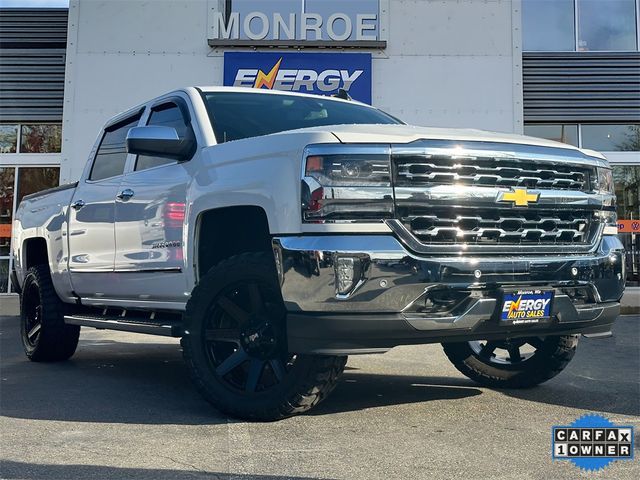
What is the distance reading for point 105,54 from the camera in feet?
43.1

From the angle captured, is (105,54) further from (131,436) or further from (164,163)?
(131,436)

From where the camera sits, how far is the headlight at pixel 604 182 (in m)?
3.93

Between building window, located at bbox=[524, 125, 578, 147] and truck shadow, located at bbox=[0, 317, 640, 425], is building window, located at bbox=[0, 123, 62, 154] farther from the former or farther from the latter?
building window, located at bbox=[524, 125, 578, 147]

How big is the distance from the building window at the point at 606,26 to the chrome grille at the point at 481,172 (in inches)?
471

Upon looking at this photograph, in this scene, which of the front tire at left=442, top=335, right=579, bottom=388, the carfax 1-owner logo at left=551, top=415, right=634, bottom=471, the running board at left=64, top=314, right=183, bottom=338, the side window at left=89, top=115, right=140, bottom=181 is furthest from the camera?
the side window at left=89, top=115, right=140, bottom=181

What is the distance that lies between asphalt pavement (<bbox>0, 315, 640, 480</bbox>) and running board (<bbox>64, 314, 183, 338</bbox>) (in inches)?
17.7

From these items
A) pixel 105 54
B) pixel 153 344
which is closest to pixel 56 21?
pixel 105 54

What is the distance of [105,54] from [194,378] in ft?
36.0

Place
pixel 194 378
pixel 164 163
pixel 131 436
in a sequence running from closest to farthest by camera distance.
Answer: pixel 131 436 → pixel 194 378 → pixel 164 163

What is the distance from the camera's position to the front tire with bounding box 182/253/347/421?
349 cm

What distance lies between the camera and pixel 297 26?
13.3 m

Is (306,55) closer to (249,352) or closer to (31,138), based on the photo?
(31,138)

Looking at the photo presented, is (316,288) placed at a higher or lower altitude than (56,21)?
lower

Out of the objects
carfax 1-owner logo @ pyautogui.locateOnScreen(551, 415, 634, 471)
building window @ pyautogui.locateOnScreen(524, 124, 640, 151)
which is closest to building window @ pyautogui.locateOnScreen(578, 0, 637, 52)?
building window @ pyautogui.locateOnScreen(524, 124, 640, 151)
